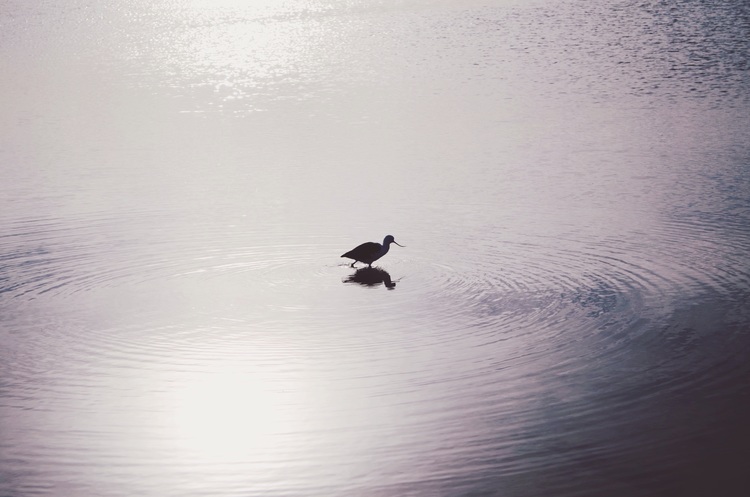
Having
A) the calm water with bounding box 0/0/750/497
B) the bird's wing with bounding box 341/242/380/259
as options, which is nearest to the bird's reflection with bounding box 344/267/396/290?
the calm water with bounding box 0/0/750/497

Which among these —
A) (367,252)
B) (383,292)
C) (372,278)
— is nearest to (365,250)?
(367,252)

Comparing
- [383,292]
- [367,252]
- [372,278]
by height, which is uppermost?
[367,252]

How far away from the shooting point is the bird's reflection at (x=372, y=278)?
51.1ft

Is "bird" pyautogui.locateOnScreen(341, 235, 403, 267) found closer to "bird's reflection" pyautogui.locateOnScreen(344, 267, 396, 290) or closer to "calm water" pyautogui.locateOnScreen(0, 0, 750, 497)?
"bird's reflection" pyautogui.locateOnScreen(344, 267, 396, 290)

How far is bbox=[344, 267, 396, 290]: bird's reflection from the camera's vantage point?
15.6m

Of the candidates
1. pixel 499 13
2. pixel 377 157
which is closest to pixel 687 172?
pixel 377 157

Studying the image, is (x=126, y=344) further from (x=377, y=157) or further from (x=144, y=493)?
(x=377, y=157)

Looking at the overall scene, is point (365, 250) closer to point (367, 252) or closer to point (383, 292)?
point (367, 252)

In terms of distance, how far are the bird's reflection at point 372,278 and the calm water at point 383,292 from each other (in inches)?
4.4

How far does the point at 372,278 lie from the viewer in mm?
15797

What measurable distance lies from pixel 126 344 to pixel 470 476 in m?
5.41

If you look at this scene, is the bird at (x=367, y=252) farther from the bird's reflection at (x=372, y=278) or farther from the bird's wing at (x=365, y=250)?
the bird's reflection at (x=372, y=278)

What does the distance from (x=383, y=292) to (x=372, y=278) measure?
73 centimetres

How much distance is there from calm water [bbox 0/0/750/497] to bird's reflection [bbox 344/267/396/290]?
11cm
